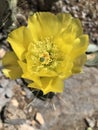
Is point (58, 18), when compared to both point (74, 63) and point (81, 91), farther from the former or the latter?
point (81, 91)

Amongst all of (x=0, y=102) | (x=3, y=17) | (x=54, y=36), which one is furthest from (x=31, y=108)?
(x=54, y=36)

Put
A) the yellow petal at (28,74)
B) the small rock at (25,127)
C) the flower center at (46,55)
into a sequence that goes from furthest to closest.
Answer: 1. the small rock at (25,127)
2. the flower center at (46,55)
3. the yellow petal at (28,74)

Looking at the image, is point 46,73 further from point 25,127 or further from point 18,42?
point 25,127

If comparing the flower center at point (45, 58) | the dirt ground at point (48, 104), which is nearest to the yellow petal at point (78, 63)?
the flower center at point (45, 58)

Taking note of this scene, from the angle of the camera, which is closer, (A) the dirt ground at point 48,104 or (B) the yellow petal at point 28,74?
(B) the yellow petal at point 28,74

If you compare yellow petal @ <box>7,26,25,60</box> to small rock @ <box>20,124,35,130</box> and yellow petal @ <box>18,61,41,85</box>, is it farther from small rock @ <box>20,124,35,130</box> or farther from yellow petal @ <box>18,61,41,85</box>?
small rock @ <box>20,124,35,130</box>

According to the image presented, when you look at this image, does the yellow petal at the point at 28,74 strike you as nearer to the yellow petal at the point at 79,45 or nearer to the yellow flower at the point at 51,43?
the yellow flower at the point at 51,43

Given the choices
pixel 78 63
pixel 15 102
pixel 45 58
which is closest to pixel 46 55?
pixel 45 58

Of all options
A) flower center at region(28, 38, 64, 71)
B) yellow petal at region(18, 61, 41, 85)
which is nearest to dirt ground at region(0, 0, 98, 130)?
flower center at region(28, 38, 64, 71)
